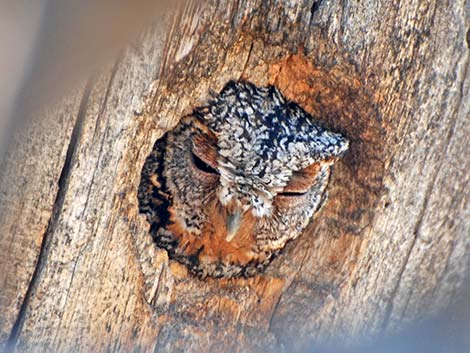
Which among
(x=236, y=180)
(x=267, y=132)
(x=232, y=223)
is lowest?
(x=232, y=223)

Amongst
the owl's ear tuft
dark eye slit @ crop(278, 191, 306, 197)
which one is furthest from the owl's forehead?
dark eye slit @ crop(278, 191, 306, 197)

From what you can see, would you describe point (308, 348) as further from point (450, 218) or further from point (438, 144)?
point (438, 144)

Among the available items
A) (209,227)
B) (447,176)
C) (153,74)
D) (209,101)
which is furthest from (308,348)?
(153,74)

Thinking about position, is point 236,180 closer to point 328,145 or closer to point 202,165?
point 202,165

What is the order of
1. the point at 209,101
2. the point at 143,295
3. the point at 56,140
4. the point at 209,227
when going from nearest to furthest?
the point at 56,140
the point at 209,101
the point at 143,295
the point at 209,227

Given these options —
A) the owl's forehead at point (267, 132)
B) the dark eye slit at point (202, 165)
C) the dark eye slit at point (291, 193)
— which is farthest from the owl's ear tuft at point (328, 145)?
the dark eye slit at point (202, 165)

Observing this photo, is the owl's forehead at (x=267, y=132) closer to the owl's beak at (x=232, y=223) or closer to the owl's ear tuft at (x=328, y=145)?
the owl's ear tuft at (x=328, y=145)

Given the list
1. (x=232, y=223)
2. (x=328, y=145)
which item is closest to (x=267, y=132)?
(x=328, y=145)

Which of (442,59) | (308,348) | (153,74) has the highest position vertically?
(442,59)
